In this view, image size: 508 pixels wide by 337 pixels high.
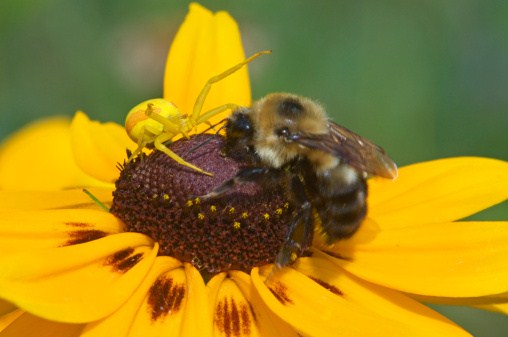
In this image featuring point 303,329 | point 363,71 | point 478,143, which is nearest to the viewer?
point 303,329

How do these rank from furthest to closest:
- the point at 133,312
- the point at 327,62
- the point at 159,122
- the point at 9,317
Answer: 1. the point at 327,62
2. the point at 159,122
3. the point at 9,317
4. the point at 133,312

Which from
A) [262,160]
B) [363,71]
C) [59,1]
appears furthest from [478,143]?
[262,160]

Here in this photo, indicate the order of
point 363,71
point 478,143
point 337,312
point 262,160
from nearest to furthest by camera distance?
point 337,312
point 262,160
point 478,143
point 363,71

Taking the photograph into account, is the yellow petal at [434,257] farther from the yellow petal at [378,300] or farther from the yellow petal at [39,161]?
the yellow petal at [39,161]

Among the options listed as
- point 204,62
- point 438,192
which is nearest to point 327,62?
point 204,62

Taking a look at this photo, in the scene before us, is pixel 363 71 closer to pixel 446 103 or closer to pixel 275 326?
pixel 446 103

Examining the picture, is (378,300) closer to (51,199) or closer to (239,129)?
(239,129)

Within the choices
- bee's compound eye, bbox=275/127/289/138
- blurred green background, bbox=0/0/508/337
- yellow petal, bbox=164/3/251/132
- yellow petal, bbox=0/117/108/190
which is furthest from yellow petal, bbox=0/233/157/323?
blurred green background, bbox=0/0/508/337
